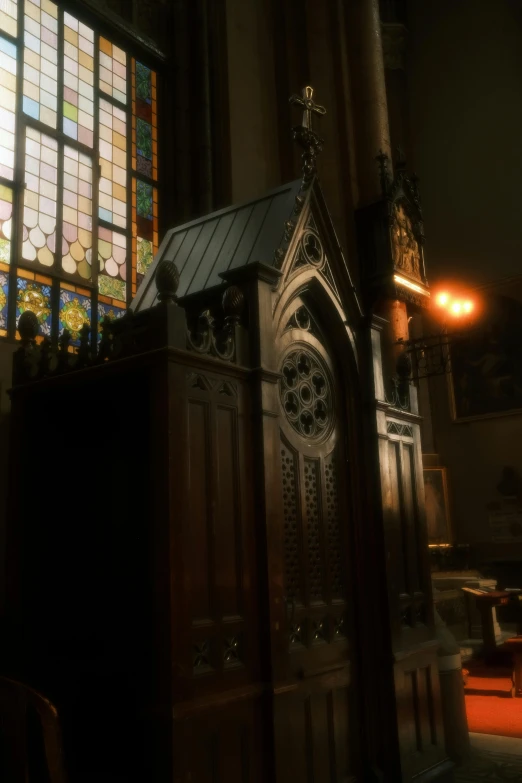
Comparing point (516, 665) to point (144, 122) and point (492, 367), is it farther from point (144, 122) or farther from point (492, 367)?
point (144, 122)

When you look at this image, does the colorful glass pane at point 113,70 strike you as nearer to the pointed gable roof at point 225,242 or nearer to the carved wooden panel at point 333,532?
the pointed gable roof at point 225,242

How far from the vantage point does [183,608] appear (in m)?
2.91

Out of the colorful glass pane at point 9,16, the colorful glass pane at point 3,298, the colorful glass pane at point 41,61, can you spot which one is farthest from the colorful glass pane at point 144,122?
the colorful glass pane at point 3,298

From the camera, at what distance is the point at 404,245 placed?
27.9ft

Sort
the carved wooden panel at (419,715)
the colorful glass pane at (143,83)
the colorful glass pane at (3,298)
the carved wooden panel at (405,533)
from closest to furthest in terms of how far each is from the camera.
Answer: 1. the carved wooden panel at (419,715)
2. the carved wooden panel at (405,533)
3. the colorful glass pane at (3,298)
4. the colorful glass pane at (143,83)

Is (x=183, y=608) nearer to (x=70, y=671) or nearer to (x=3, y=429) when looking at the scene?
(x=70, y=671)

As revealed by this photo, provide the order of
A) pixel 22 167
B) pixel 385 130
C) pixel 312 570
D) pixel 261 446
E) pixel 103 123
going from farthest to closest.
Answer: pixel 385 130
pixel 103 123
pixel 22 167
pixel 312 570
pixel 261 446

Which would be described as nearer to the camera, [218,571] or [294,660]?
[218,571]

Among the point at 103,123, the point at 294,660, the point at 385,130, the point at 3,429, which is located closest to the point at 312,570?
the point at 294,660

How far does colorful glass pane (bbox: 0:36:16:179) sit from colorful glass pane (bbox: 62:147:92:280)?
19.9 inches

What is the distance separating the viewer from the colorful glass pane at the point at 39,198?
17.0 feet

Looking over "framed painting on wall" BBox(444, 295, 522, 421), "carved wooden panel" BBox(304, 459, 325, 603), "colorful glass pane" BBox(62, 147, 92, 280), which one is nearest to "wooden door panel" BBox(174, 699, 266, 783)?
"carved wooden panel" BBox(304, 459, 325, 603)

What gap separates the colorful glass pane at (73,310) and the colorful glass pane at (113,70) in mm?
2100

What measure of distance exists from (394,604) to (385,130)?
6043 mm
